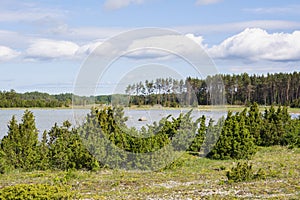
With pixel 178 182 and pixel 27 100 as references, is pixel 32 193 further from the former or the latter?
pixel 27 100

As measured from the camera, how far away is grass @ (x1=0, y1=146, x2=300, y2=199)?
12.7 metres

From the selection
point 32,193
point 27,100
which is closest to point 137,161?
point 32,193

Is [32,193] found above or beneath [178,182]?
above

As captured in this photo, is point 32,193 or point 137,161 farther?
point 137,161

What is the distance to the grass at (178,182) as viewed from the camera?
502 inches

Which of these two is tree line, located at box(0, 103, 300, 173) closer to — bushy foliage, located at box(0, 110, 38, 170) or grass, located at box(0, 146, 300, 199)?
bushy foliage, located at box(0, 110, 38, 170)

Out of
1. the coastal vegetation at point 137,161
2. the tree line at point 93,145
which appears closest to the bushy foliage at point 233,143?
the coastal vegetation at point 137,161

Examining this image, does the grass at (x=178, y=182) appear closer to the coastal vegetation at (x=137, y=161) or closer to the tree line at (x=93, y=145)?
the coastal vegetation at (x=137, y=161)

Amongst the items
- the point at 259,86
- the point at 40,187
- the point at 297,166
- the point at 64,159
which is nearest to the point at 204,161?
the point at 297,166

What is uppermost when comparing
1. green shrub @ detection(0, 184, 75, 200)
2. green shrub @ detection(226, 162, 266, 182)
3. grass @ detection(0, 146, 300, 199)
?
green shrub @ detection(0, 184, 75, 200)

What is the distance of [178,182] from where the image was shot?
15.6 metres

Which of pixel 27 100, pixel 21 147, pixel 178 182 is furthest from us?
pixel 27 100

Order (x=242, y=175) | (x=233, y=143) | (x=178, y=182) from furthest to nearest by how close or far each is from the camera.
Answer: (x=233, y=143)
(x=178, y=182)
(x=242, y=175)

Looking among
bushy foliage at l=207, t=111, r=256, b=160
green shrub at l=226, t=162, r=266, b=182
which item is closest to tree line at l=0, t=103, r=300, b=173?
bushy foliage at l=207, t=111, r=256, b=160
